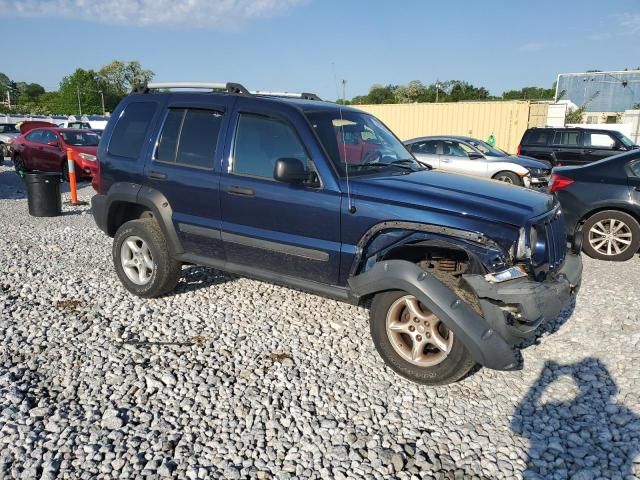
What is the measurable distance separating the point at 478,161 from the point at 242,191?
34.2 feet

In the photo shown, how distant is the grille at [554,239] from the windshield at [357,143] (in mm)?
1265

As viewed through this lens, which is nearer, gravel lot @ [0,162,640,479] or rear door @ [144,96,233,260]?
gravel lot @ [0,162,640,479]

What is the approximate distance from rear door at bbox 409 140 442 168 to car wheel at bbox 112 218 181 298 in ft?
31.5

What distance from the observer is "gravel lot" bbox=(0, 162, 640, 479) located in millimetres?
2775

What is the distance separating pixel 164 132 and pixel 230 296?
5.78 feet

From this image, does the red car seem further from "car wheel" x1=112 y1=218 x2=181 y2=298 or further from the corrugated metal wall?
the corrugated metal wall

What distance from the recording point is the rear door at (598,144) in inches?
590

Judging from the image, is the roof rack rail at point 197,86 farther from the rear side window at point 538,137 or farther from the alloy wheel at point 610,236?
the rear side window at point 538,137

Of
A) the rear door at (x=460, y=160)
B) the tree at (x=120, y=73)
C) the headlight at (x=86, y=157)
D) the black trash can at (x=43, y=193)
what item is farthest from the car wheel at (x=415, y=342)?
the tree at (x=120, y=73)

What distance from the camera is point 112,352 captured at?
399 centimetres

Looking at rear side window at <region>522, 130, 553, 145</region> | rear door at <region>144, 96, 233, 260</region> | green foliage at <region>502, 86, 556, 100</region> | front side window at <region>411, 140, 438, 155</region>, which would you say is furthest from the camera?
green foliage at <region>502, 86, 556, 100</region>

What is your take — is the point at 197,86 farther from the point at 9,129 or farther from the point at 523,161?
the point at 9,129

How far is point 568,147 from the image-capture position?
1541cm

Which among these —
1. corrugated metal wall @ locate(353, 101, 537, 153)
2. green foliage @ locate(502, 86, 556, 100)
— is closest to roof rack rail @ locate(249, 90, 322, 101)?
corrugated metal wall @ locate(353, 101, 537, 153)
